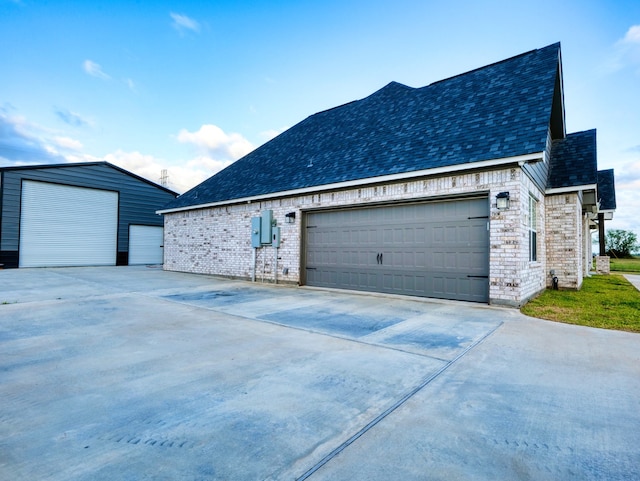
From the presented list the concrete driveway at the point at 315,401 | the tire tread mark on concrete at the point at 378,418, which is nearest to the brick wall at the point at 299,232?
the concrete driveway at the point at 315,401

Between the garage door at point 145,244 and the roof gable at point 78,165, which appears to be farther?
the garage door at point 145,244

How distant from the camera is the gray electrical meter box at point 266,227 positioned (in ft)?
35.1

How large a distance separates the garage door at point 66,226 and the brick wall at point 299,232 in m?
5.16

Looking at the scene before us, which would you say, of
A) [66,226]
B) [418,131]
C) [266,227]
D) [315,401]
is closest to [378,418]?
[315,401]

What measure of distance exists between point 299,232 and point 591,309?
738 centimetres

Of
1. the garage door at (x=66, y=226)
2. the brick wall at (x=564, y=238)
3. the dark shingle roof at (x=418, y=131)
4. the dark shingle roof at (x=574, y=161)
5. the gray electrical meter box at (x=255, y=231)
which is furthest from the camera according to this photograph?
the garage door at (x=66, y=226)

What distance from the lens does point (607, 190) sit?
16.7m

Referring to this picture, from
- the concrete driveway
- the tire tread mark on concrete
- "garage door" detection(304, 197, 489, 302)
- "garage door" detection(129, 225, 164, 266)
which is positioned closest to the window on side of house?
"garage door" detection(304, 197, 489, 302)

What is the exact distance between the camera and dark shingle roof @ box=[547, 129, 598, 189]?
30.2 feet

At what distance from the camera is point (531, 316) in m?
5.79

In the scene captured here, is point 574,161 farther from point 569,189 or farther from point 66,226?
point 66,226

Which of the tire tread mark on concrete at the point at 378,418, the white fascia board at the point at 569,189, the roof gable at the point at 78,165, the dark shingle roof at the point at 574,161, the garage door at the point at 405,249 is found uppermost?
the roof gable at the point at 78,165

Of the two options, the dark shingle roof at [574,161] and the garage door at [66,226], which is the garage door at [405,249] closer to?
the dark shingle roof at [574,161]

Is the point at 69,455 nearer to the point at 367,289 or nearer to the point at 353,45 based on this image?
the point at 367,289
